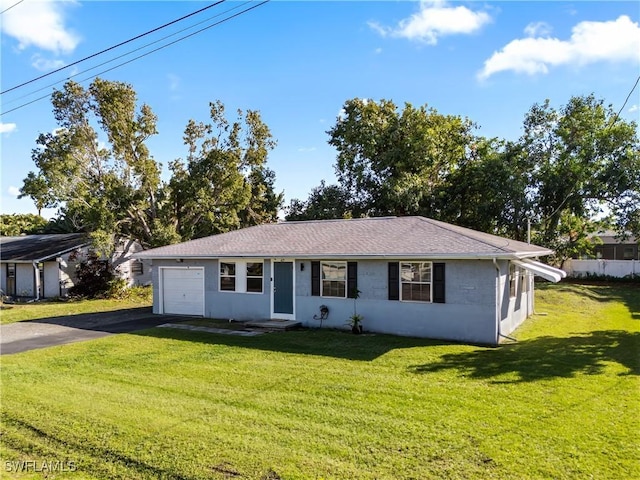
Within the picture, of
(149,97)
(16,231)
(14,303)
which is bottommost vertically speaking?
(14,303)

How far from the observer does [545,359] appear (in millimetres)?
9695

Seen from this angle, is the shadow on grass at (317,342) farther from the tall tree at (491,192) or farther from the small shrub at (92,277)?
the tall tree at (491,192)

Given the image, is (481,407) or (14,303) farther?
(14,303)

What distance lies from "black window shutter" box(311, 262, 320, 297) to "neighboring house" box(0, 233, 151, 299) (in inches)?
505

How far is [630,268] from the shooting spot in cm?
3095

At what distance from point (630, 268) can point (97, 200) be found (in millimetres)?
35451

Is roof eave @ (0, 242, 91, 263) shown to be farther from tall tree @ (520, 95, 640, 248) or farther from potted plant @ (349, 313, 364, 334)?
tall tree @ (520, 95, 640, 248)

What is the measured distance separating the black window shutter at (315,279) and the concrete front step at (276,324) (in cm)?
116

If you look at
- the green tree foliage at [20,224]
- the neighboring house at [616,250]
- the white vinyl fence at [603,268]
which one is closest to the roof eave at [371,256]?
the white vinyl fence at [603,268]

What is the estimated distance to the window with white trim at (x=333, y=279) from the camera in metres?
13.8

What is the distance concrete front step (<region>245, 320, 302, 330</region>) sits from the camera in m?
→ 13.9

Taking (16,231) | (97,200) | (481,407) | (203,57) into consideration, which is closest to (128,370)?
(481,407)

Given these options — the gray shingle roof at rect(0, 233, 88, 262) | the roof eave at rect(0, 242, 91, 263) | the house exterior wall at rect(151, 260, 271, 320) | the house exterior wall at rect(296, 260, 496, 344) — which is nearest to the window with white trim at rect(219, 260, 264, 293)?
the house exterior wall at rect(151, 260, 271, 320)

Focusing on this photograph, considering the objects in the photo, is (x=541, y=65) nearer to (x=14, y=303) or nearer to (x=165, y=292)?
(x=165, y=292)
